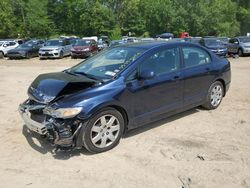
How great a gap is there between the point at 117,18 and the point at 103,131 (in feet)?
170

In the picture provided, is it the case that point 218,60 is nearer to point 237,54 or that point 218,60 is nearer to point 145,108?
point 145,108

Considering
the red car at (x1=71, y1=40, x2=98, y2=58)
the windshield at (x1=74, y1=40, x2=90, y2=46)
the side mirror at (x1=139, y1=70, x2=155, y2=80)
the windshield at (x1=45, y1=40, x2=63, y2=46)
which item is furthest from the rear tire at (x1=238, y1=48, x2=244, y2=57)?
the side mirror at (x1=139, y1=70, x2=155, y2=80)

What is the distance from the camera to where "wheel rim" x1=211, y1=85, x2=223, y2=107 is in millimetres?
6887

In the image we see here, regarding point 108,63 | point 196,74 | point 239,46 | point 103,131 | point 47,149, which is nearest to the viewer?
point 103,131

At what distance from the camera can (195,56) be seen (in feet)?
21.0

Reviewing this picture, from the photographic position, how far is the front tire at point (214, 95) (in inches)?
266

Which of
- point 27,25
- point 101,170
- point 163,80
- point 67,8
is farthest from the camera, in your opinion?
point 67,8

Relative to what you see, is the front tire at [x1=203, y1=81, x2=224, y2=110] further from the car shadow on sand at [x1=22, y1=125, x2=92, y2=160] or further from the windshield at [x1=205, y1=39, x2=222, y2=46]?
the windshield at [x1=205, y1=39, x2=222, y2=46]

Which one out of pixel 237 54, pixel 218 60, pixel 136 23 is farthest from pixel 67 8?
pixel 218 60

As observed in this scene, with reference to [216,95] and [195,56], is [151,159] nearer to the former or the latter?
[195,56]

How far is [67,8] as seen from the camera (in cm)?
5806

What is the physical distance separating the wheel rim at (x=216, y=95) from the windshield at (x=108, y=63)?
86.8 inches

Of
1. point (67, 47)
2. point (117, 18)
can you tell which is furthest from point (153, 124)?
point (117, 18)

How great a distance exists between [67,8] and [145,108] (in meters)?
56.0
